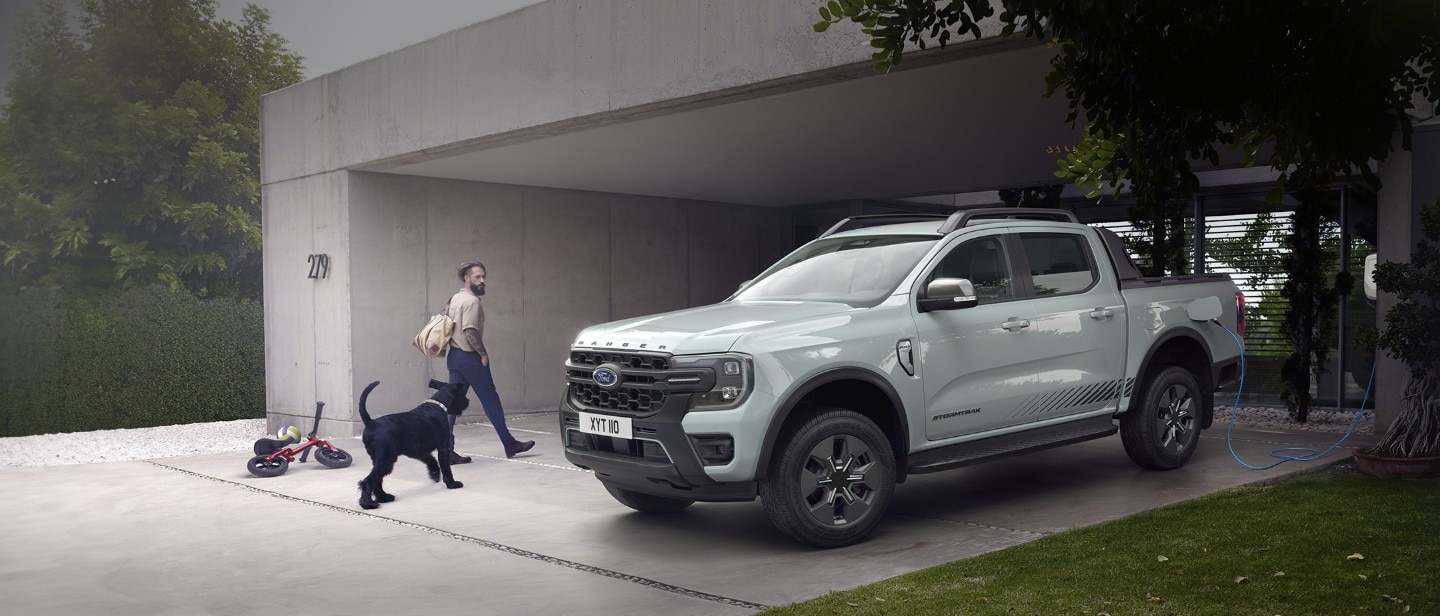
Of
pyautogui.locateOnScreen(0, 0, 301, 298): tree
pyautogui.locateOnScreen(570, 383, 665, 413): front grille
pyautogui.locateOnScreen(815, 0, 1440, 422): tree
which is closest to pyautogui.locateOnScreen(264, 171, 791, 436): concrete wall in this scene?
pyautogui.locateOnScreen(570, 383, 665, 413): front grille

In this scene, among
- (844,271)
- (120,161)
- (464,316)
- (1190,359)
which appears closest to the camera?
(844,271)

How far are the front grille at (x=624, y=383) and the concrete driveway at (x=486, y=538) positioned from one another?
85cm

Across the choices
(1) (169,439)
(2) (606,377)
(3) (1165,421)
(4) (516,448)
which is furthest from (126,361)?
(3) (1165,421)

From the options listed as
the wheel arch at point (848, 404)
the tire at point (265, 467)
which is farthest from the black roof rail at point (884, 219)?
the tire at point (265, 467)

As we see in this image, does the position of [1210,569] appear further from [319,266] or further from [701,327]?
[319,266]

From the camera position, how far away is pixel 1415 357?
8.09 m

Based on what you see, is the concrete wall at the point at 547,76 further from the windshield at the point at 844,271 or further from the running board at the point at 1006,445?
the running board at the point at 1006,445

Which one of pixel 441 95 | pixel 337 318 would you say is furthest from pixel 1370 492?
pixel 337 318

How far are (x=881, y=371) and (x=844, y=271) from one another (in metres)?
1.12

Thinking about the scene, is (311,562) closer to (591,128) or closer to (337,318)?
(591,128)

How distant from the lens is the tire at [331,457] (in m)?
10.3

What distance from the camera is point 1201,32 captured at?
3775mm

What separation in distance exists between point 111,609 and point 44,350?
13282 mm

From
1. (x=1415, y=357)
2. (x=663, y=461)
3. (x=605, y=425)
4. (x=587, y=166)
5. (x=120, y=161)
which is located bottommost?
(x=663, y=461)
